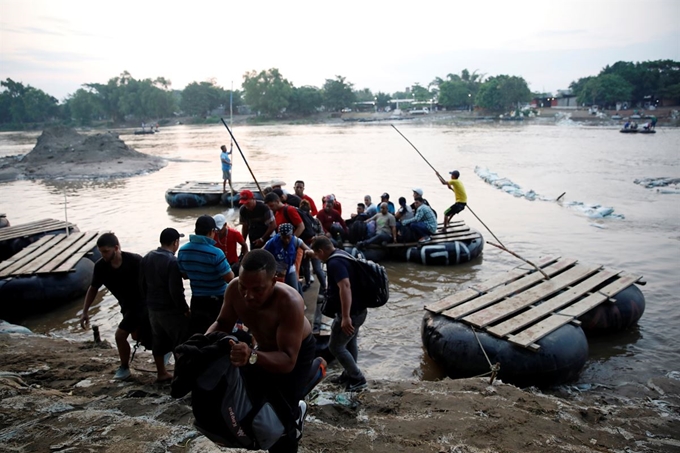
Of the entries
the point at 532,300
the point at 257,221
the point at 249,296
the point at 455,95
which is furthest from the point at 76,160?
the point at 455,95

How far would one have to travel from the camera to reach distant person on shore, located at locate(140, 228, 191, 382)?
4.42 m

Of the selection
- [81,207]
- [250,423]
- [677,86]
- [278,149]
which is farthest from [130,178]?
[677,86]

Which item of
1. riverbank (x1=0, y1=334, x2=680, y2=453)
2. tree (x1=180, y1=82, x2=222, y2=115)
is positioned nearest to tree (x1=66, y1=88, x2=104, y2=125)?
tree (x1=180, y1=82, x2=222, y2=115)

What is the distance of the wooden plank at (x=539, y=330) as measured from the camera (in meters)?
5.31

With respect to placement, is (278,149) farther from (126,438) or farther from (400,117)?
(400,117)


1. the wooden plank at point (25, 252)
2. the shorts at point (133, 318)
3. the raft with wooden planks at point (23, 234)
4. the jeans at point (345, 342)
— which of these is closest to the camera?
the jeans at point (345, 342)

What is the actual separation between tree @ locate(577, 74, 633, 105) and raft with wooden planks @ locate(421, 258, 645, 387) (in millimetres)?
77192

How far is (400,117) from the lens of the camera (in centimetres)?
9756

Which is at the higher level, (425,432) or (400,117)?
(400,117)

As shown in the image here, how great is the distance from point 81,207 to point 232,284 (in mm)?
16327

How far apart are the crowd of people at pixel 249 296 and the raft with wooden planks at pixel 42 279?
3.48 meters

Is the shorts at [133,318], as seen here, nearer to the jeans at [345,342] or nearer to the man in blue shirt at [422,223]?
the jeans at [345,342]

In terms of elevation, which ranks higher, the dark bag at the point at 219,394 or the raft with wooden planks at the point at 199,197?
the dark bag at the point at 219,394

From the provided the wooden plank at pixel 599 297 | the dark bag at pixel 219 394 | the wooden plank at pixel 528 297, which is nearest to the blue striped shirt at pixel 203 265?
the dark bag at pixel 219 394
